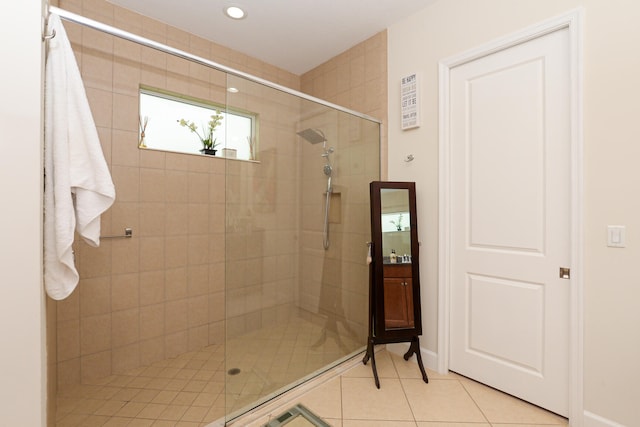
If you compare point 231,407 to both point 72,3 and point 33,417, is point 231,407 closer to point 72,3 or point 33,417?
point 33,417

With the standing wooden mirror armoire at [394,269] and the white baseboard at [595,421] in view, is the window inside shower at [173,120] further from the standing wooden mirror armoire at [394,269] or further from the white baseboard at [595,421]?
the white baseboard at [595,421]

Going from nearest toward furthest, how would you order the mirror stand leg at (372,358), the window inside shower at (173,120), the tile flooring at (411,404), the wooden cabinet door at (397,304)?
1. the tile flooring at (411,404)
2. the mirror stand leg at (372,358)
3. the wooden cabinet door at (397,304)
4. the window inside shower at (173,120)

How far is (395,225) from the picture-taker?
2.12 meters

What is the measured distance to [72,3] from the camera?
192cm

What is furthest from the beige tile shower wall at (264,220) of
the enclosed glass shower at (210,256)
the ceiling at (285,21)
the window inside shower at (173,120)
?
the ceiling at (285,21)

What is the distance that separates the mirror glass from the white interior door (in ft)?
1.01

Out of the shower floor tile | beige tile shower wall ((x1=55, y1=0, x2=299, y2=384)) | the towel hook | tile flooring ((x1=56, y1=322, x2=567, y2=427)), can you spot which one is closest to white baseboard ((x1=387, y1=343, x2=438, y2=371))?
tile flooring ((x1=56, y1=322, x2=567, y2=427))

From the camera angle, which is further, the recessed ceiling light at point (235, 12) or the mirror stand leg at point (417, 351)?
the recessed ceiling light at point (235, 12)

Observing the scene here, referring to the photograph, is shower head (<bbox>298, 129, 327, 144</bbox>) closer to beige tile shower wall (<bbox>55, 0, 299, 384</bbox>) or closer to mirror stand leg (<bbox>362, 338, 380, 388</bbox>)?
beige tile shower wall (<bbox>55, 0, 299, 384</bbox>)

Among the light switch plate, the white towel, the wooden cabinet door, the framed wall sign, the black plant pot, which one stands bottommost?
the wooden cabinet door

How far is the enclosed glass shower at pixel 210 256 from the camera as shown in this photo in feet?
5.61

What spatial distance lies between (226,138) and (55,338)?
1670 mm

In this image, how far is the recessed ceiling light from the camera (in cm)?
216

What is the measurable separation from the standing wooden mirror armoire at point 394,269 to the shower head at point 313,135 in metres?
0.49
